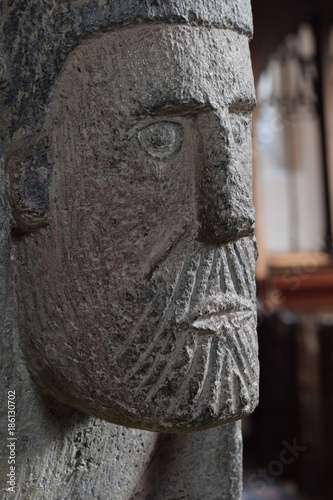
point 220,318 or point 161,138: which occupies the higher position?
point 161,138

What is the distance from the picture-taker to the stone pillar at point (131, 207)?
93cm

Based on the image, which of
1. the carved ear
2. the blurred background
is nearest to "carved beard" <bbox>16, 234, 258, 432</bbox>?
the carved ear

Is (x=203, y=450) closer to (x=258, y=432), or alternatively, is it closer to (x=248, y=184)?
(x=248, y=184)

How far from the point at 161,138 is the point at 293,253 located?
190 inches

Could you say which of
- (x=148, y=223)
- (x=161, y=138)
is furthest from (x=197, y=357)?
(x=161, y=138)

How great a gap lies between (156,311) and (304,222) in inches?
216

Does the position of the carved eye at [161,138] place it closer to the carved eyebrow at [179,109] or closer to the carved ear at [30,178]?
the carved eyebrow at [179,109]

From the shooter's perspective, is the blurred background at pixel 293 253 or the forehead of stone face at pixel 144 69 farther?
the blurred background at pixel 293 253

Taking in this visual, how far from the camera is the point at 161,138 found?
3.08 ft

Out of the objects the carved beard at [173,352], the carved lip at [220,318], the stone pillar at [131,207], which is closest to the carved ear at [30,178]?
the stone pillar at [131,207]

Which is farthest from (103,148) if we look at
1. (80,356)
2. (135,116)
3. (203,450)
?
(203,450)

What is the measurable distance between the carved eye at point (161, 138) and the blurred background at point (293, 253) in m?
1.19

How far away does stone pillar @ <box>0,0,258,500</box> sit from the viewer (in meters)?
0.93

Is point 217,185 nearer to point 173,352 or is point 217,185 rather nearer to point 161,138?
point 161,138
